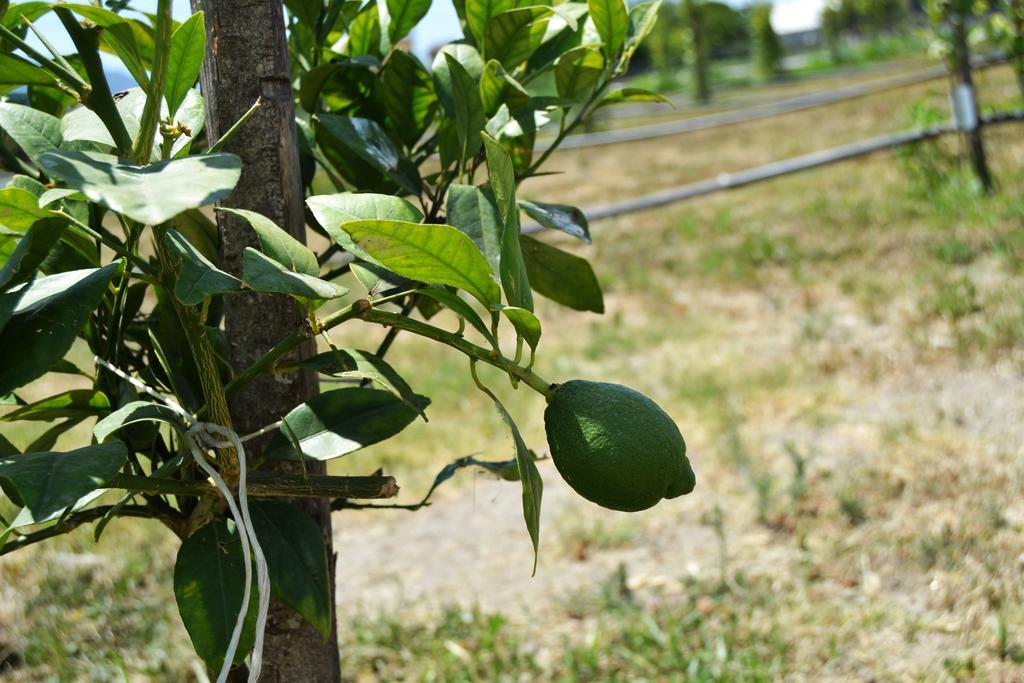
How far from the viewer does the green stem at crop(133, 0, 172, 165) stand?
530 mm

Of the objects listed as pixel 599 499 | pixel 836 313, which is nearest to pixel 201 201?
pixel 599 499

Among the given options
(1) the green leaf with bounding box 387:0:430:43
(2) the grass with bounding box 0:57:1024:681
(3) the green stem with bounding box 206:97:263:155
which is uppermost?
(1) the green leaf with bounding box 387:0:430:43

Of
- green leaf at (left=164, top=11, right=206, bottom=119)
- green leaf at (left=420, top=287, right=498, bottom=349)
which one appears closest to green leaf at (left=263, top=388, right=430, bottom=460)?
green leaf at (left=420, top=287, right=498, bottom=349)

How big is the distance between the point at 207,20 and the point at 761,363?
8.35 ft

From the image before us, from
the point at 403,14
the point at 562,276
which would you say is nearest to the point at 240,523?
the point at 562,276

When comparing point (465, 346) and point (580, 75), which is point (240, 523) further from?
point (580, 75)

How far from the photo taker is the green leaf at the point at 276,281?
51 centimetres

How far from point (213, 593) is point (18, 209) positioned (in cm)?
28

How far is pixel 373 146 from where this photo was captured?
76cm

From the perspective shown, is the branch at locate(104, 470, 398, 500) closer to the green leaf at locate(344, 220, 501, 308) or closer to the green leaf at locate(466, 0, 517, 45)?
the green leaf at locate(344, 220, 501, 308)

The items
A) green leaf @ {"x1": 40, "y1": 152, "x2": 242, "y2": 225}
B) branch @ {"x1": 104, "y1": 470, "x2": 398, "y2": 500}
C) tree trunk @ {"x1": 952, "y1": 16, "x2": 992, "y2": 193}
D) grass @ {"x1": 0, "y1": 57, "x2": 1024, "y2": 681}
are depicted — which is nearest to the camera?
green leaf @ {"x1": 40, "y1": 152, "x2": 242, "y2": 225}

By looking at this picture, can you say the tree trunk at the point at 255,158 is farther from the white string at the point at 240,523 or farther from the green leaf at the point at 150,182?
the green leaf at the point at 150,182

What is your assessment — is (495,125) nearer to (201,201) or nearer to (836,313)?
(201,201)

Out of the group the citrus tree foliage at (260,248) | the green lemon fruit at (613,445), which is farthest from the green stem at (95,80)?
the green lemon fruit at (613,445)
